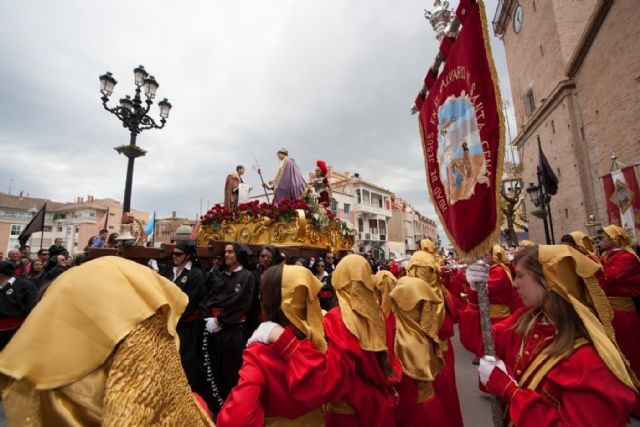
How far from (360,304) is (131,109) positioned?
26.4 feet

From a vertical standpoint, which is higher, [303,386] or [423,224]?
[423,224]

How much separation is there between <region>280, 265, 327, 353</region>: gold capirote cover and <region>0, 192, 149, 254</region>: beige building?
4265 centimetres

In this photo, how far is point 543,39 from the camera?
58.7ft

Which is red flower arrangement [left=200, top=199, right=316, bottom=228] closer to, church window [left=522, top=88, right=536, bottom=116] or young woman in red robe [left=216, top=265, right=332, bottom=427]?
young woman in red robe [left=216, top=265, right=332, bottom=427]

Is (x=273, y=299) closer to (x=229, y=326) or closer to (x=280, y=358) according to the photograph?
(x=280, y=358)

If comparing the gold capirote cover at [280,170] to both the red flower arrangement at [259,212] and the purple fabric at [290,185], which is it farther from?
the red flower arrangement at [259,212]

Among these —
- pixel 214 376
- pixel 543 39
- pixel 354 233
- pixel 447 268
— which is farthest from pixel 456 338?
pixel 543 39

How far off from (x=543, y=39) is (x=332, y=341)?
23190mm

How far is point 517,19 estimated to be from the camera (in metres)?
20.9

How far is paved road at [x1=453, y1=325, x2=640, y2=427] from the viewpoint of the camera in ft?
12.3

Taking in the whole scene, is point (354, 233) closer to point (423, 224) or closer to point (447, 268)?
point (447, 268)

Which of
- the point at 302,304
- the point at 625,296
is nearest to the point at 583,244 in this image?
the point at 625,296

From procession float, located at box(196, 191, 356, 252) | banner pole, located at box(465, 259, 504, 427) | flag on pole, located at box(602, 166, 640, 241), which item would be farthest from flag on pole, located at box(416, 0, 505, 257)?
flag on pole, located at box(602, 166, 640, 241)

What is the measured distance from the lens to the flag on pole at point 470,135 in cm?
200
